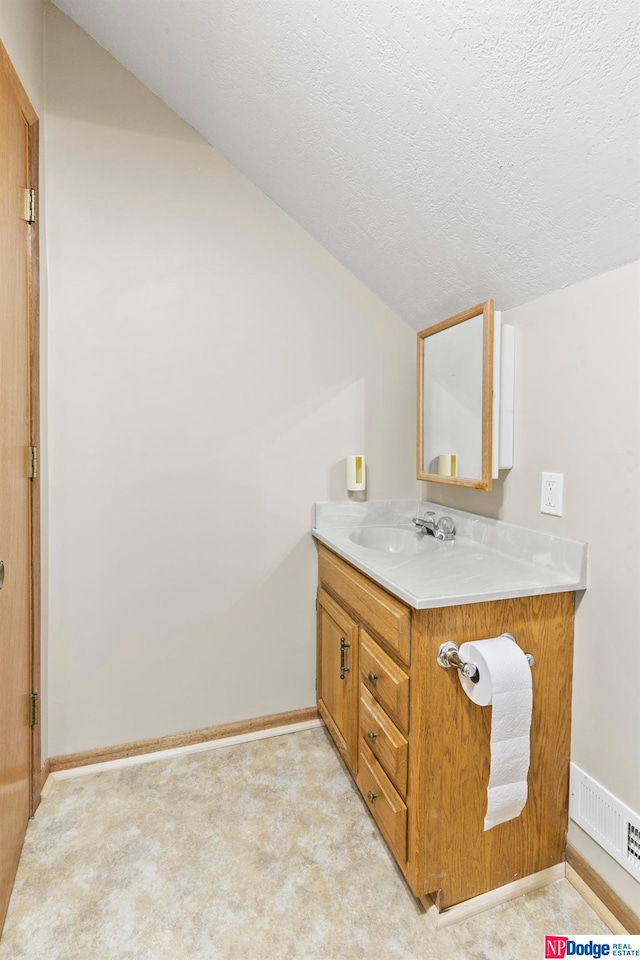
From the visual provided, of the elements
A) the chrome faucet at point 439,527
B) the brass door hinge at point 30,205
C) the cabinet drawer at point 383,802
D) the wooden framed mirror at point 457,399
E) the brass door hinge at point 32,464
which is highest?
the brass door hinge at point 30,205

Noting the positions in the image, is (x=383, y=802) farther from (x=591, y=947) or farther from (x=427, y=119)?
(x=427, y=119)

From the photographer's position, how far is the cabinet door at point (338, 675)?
167 centimetres

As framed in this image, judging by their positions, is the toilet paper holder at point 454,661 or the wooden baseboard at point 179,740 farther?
the wooden baseboard at point 179,740

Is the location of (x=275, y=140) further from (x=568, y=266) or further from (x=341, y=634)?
(x=341, y=634)

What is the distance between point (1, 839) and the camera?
4.11 ft

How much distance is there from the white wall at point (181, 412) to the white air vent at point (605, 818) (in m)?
1.10

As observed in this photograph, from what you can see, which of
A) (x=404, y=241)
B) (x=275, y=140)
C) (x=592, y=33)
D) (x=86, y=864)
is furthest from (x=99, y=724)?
(x=592, y=33)

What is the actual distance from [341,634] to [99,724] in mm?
1006

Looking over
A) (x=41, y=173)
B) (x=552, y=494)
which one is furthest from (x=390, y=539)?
(x=41, y=173)

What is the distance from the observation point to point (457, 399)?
1.76m

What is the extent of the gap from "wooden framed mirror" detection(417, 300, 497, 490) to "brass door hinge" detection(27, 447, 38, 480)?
4.62 ft

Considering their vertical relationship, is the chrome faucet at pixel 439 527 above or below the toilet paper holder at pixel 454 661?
above

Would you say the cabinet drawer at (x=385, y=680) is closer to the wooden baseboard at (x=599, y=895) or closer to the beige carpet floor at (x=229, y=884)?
the beige carpet floor at (x=229, y=884)

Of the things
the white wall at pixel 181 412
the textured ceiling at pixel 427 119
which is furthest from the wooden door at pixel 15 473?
the textured ceiling at pixel 427 119
